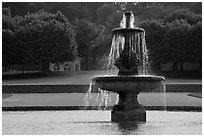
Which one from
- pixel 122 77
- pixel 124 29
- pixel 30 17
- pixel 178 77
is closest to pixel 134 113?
pixel 122 77

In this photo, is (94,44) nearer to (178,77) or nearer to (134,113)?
(178,77)

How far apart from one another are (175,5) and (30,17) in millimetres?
24100

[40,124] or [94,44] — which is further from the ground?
[94,44]

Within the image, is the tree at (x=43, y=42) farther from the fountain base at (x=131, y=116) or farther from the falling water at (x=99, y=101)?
the fountain base at (x=131, y=116)

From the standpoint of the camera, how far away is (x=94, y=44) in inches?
2093

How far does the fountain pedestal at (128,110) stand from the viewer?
11430 mm

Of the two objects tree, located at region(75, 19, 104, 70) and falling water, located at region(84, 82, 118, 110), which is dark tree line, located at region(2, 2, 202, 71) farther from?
falling water, located at region(84, 82, 118, 110)

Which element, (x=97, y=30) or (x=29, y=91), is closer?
(x=29, y=91)

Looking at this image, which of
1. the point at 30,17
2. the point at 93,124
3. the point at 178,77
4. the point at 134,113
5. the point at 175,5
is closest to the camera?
the point at 93,124

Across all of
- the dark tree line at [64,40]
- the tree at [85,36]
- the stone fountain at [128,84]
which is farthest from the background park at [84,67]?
the stone fountain at [128,84]

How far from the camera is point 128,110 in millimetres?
11500

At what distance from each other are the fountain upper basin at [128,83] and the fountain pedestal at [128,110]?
16.4 inches

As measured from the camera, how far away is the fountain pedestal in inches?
450

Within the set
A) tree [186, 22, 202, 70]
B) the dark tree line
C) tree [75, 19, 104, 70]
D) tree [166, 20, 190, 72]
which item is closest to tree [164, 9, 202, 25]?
the dark tree line
